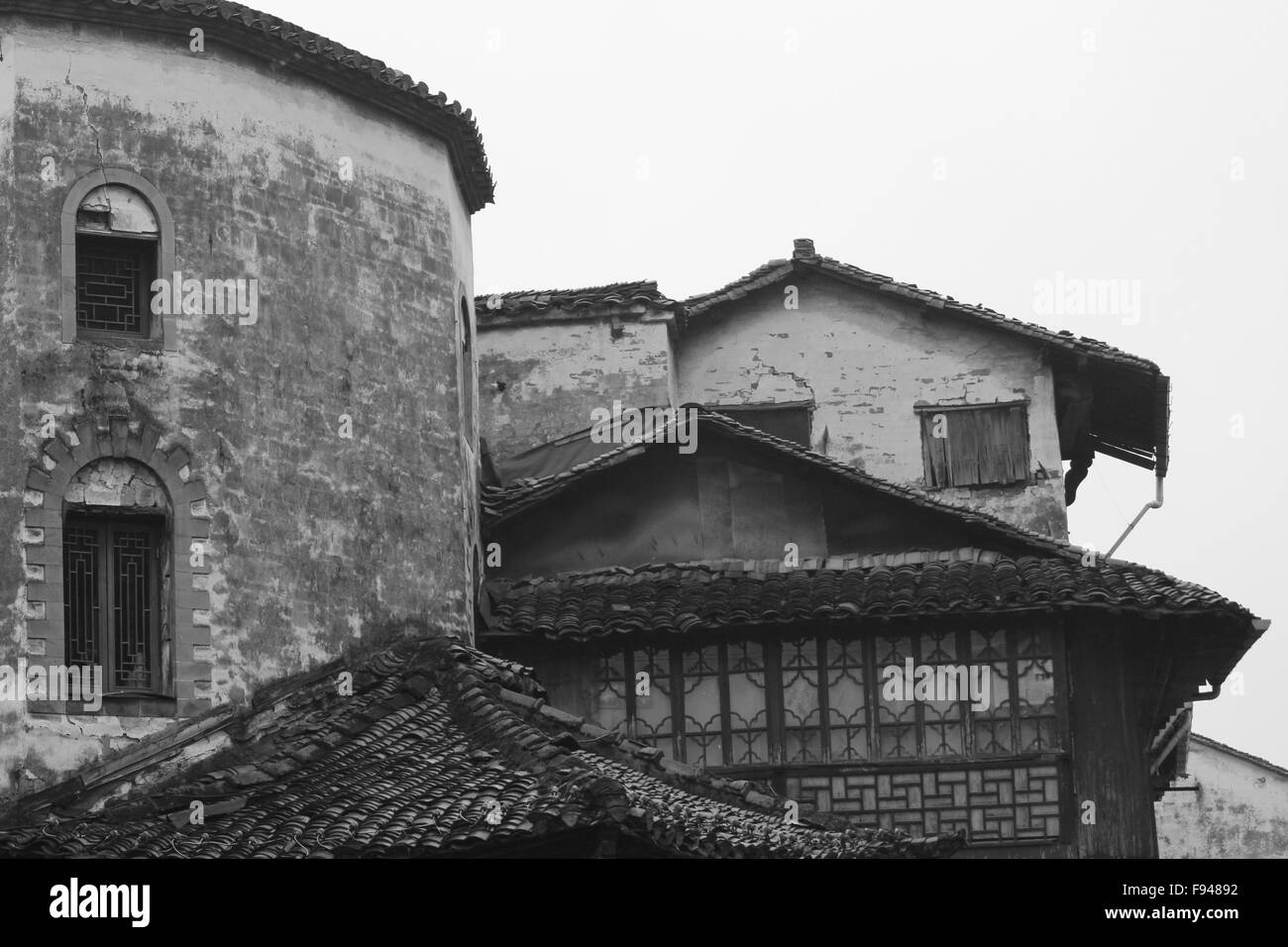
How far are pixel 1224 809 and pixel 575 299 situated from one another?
1390 centimetres

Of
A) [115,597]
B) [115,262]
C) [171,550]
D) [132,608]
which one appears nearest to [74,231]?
[115,262]

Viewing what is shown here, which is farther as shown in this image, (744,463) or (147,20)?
(744,463)

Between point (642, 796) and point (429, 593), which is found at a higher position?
point (429, 593)

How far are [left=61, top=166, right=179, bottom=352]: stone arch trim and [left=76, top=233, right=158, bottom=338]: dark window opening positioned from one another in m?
0.16

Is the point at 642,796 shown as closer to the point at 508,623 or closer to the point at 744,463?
the point at 508,623

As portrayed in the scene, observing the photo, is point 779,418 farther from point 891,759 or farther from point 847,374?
point 891,759

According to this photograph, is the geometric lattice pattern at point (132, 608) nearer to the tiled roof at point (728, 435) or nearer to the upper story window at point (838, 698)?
the tiled roof at point (728, 435)

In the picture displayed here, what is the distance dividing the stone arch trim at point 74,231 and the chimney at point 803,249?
11.3 meters

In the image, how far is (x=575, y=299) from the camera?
98.5 ft

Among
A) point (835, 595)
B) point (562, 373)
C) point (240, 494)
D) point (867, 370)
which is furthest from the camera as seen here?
point (867, 370)

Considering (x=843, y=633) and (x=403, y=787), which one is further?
(x=843, y=633)

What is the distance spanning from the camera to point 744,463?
24.8 m

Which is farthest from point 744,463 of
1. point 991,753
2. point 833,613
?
point 991,753
